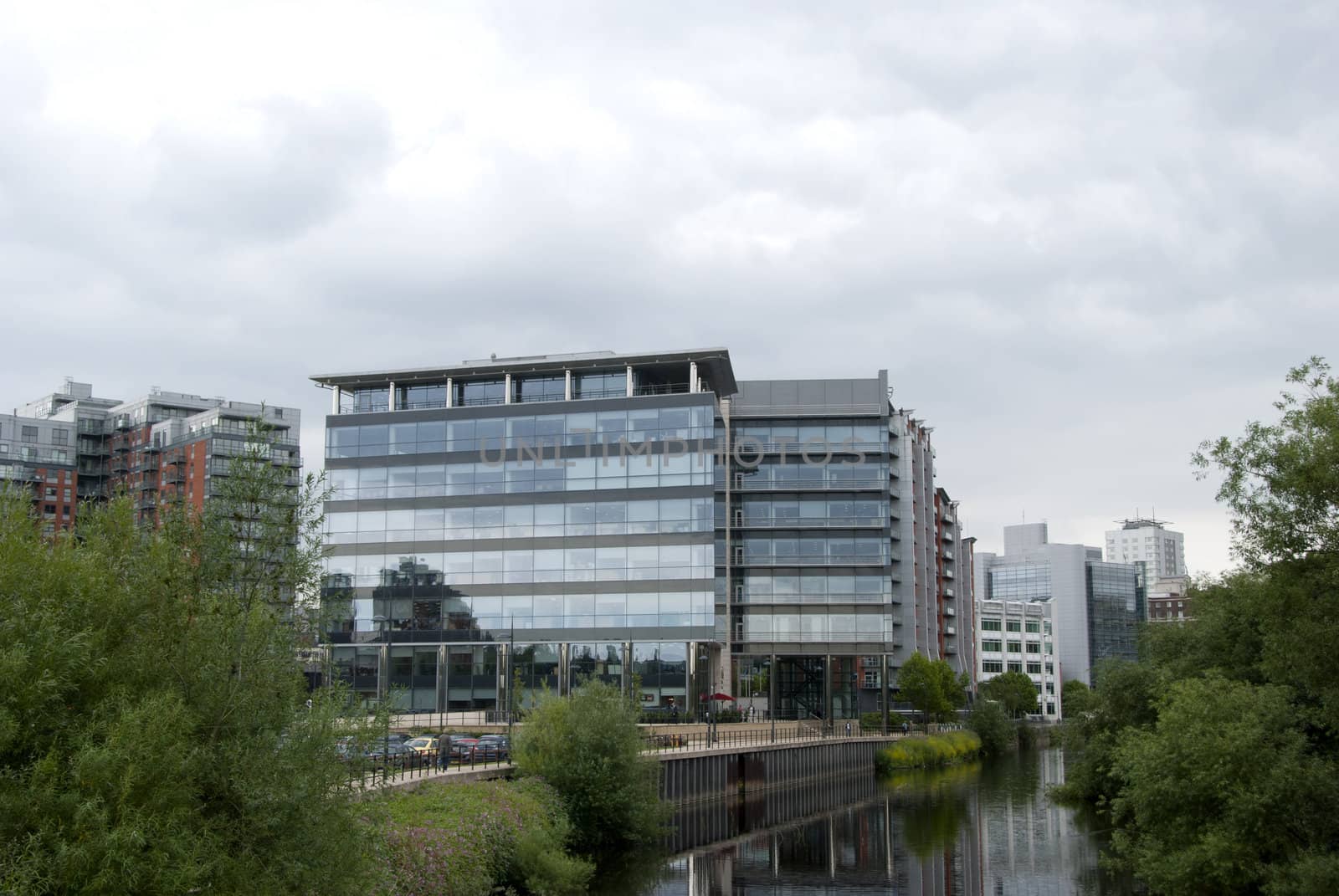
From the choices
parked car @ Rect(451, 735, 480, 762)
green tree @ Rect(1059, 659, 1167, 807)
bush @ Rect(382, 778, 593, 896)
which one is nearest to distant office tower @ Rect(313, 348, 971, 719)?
parked car @ Rect(451, 735, 480, 762)

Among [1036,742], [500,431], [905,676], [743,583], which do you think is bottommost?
[1036,742]

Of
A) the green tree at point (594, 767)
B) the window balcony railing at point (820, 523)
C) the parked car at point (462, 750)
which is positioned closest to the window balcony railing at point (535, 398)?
the window balcony railing at point (820, 523)

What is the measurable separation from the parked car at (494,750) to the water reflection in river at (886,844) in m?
8.63

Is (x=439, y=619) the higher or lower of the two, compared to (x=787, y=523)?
lower

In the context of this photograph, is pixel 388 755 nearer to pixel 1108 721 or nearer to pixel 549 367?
pixel 1108 721

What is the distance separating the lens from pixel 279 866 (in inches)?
851

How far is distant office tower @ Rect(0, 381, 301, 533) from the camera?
169000 millimetres

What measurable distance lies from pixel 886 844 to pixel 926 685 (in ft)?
175

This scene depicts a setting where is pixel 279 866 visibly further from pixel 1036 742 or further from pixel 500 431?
pixel 1036 742

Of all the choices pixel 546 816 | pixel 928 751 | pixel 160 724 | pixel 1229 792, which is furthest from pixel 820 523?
pixel 160 724

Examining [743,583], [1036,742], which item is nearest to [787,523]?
[743,583]

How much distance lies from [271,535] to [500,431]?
7843 centimetres

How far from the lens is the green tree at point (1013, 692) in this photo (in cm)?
15412

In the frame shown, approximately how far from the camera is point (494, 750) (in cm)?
5828
